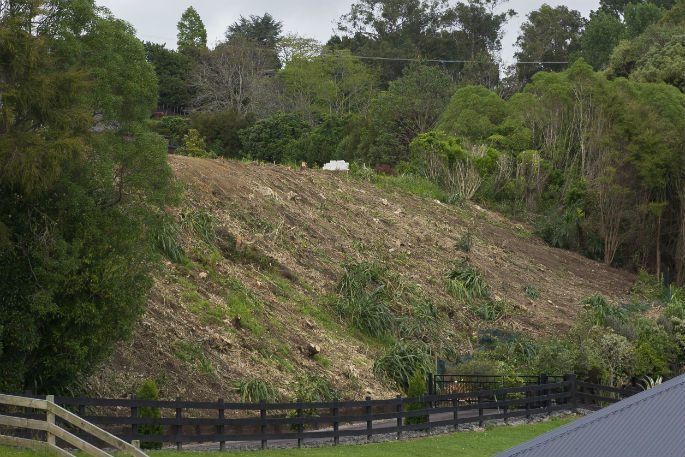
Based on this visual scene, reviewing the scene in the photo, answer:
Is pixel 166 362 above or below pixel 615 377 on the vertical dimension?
above

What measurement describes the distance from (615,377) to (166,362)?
13.9 m

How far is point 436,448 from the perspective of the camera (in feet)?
61.1

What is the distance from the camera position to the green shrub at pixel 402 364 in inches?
1005

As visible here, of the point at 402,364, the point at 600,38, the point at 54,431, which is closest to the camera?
the point at 54,431

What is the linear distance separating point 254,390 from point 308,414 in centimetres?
197

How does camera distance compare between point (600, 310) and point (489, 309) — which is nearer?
point (489, 309)

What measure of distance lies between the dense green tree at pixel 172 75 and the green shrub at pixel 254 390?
5588cm

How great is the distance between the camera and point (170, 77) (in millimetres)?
75688

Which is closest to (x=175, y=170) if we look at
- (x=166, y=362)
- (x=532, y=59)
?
(x=166, y=362)

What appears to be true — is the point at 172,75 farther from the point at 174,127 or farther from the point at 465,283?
the point at 465,283

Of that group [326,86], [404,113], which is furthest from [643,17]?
[404,113]

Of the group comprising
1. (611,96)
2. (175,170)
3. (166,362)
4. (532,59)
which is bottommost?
(166,362)

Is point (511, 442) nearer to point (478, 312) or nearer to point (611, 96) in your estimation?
point (478, 312)

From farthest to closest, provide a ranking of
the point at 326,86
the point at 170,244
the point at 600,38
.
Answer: the point at 600,38
the point at 326,86
the point at 170,244
